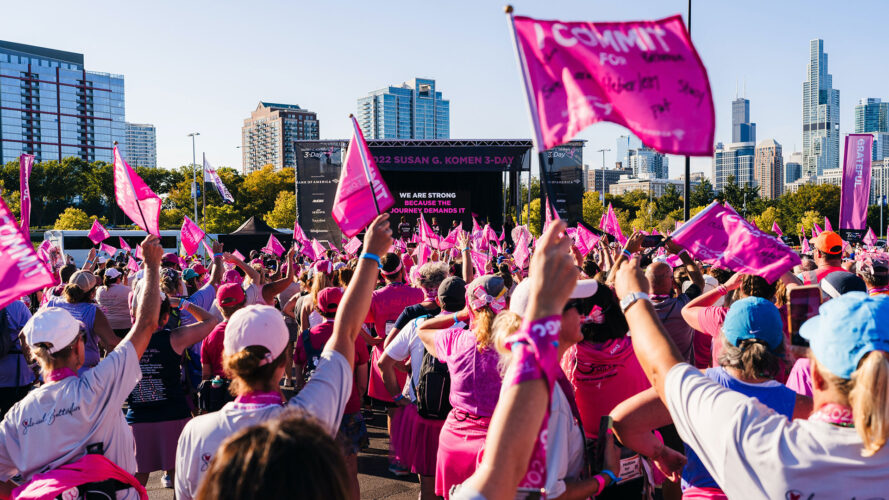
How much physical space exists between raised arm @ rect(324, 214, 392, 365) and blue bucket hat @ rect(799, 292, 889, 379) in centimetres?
137

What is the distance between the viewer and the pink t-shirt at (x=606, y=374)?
3582 millimetres

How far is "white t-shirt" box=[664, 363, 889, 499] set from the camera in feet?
5.70

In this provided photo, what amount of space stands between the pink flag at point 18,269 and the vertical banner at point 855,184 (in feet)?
35.4

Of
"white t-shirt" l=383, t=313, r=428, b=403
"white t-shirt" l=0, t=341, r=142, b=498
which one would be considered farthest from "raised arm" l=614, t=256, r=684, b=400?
"white t-shirt" l=383, t=313, r=428, b=403

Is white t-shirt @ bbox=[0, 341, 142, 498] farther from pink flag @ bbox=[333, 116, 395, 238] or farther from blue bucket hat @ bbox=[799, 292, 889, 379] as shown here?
pink flag @ bbox=[333, 116, 395, 238]

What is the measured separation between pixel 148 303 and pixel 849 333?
2640mm

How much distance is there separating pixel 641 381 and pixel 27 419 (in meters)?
2.78

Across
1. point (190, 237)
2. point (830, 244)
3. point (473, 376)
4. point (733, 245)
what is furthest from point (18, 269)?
point (190, 237)

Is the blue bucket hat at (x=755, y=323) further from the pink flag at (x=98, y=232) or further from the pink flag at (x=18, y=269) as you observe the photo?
the pink flag at (x=98, y=232)

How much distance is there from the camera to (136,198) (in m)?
7.48

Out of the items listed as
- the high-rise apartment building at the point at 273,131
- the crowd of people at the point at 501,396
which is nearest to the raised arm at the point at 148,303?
the crowd of people at the point at 501,396

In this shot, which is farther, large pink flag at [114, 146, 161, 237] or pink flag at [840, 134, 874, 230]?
pink flag at [840, 134, 874, 230]

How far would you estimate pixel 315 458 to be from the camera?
1.30 m

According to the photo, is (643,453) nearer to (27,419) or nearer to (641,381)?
(641,381)
